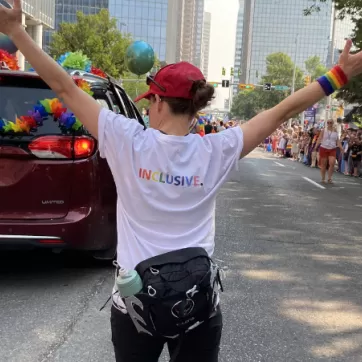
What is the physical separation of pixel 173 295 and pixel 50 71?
0.91m

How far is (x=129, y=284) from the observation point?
174cm

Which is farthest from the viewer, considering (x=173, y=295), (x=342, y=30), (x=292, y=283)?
(x=342, y=30)

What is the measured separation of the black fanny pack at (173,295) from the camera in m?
1.74

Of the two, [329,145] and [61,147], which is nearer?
[61,147]

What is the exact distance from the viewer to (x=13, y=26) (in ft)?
6.04

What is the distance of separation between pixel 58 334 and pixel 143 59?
20.7 feet

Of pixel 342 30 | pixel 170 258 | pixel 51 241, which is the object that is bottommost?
pixel 51 241

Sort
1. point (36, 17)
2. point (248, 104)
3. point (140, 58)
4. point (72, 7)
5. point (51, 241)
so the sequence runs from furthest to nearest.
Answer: point (72, 7), point (248, 104), point (36, 17), point (140, 58), point (51, 241)

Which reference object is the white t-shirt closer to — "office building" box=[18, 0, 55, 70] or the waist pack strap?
the waist pack strap

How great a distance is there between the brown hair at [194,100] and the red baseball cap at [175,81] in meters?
0.02

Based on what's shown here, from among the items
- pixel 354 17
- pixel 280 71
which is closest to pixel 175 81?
pixel 354 17

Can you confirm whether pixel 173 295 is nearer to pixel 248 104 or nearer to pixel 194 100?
pixel 194 100

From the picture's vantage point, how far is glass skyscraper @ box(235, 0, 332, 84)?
138 m

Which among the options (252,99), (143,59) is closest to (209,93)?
(143,59)
